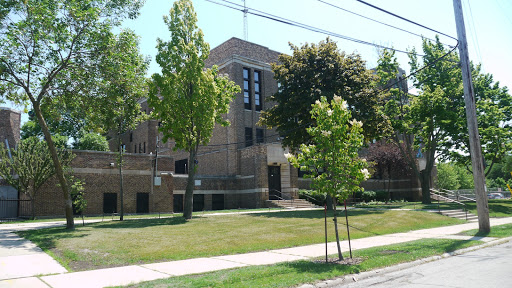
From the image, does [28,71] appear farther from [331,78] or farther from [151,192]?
[331,78]

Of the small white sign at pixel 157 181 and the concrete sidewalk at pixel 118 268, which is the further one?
the small white sign at pixel 157 181

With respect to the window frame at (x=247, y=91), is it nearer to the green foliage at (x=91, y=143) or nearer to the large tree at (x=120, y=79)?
the large tree at (x=120, y=79)

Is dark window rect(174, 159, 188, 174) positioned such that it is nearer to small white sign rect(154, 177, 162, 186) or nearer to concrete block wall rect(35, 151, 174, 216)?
concrete block wall rect(35, 151, 174, 216)

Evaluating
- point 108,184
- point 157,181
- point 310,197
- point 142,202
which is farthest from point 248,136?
point 108,184

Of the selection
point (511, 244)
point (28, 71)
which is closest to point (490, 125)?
point (511, 244)

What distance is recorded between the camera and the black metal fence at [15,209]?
87.4 ft

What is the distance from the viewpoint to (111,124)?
20328 mm

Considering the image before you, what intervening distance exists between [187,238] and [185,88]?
421 inches

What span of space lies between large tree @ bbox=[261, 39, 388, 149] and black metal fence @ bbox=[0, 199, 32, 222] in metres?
19.3

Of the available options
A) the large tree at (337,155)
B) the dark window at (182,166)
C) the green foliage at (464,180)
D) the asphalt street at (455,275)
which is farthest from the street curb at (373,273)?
the green foliage at (464,180)

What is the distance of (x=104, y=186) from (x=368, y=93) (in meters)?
21.7

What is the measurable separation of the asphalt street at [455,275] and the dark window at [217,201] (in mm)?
28171

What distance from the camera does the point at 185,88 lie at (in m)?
22.3

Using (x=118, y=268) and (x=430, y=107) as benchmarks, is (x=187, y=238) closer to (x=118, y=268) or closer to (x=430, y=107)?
(x=118, y=268)
